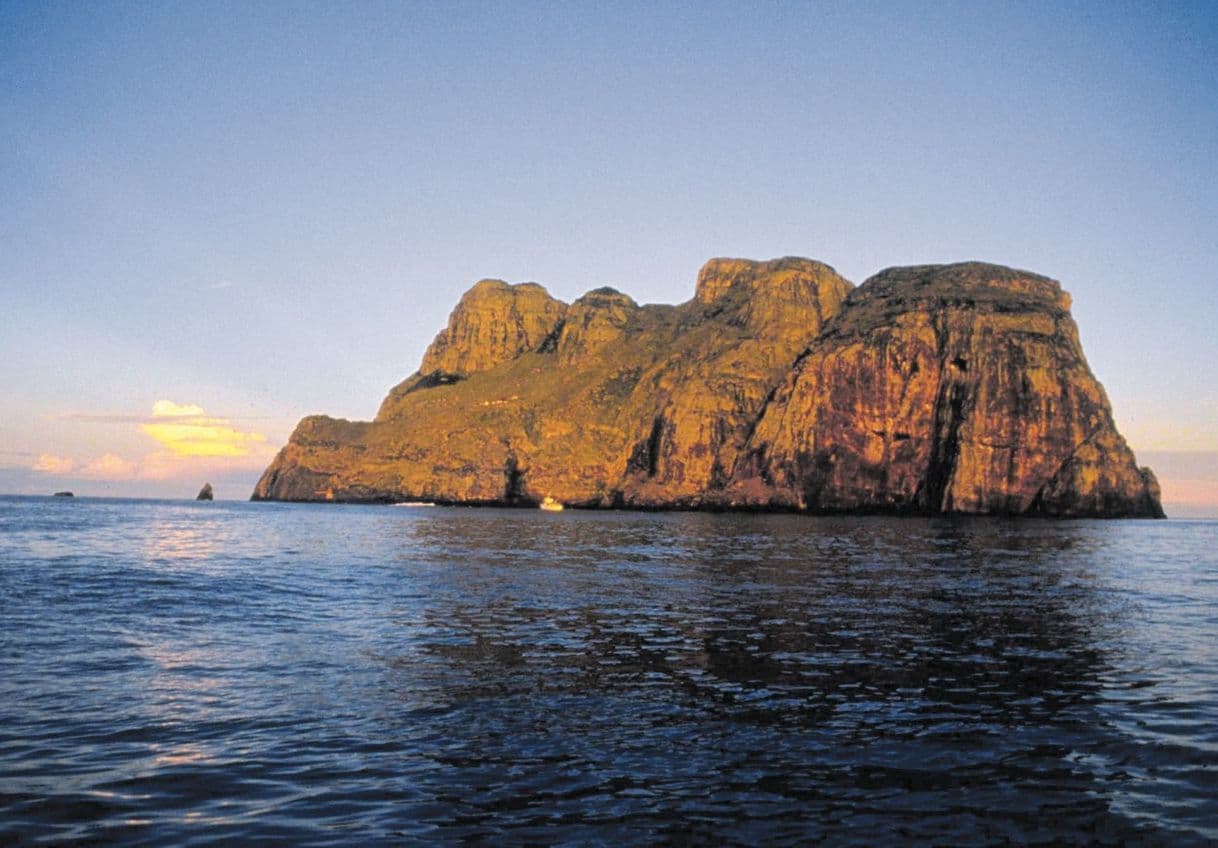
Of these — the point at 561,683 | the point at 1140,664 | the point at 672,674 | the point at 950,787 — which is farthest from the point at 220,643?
the point at 1140,664

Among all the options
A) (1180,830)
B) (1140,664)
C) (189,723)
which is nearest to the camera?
(1180,830)

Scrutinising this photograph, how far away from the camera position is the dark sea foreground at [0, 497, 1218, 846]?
10.8 m

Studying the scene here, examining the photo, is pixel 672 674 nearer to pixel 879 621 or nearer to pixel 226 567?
pixel 879 621

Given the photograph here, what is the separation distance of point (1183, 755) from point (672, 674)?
1002 cm

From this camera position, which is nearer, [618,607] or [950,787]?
[950,787]

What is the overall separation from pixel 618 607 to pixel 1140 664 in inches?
666

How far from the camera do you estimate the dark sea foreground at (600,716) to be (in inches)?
423

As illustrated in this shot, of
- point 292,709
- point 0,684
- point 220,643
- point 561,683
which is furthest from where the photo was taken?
point 220,643

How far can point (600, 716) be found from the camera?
15.8 m

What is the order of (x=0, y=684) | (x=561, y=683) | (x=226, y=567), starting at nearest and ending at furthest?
(x=0, y=684), (x=561, y=683), (x=226, y=567)

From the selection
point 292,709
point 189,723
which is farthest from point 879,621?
point 189,723

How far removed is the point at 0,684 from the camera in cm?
1755

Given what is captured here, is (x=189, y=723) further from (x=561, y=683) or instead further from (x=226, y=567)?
(x=226, y=567)

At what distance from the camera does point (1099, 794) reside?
11.9m
